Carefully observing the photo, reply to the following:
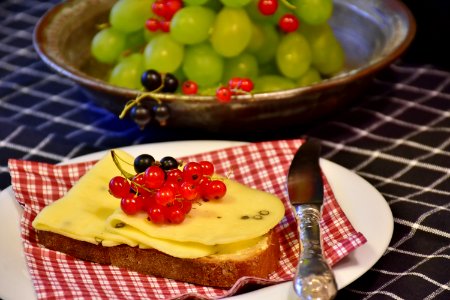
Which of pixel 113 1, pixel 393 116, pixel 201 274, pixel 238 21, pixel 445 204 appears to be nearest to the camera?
pixel 201 274

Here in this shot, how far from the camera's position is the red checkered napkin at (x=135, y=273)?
734 millimetres

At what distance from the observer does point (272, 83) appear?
1.08 m

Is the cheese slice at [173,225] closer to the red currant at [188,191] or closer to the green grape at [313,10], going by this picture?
the red currant at [188,191]

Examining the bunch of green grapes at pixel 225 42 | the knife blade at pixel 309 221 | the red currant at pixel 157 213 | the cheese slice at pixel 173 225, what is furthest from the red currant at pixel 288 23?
the red currant at pixel 157 213

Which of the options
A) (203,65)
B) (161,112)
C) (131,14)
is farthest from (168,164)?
(131,14)

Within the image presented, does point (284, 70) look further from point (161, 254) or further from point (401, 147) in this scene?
point (161, 254)

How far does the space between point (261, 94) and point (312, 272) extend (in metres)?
0.37

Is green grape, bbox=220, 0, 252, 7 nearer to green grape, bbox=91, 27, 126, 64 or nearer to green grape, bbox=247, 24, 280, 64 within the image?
green grape, bbox=247, 24, 280, 64

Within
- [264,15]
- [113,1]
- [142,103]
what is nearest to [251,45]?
[264,15]

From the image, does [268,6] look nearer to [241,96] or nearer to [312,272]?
[241,96]

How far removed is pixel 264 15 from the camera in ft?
3.54

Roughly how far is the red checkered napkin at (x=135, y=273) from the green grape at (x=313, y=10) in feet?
0.72

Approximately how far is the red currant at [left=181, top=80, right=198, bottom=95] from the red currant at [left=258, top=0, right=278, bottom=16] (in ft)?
0.47

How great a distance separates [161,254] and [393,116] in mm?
526
